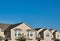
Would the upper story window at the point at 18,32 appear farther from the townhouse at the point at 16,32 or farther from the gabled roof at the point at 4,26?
the gabled roof at the point at 4,26

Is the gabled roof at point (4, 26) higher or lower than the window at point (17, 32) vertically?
higher

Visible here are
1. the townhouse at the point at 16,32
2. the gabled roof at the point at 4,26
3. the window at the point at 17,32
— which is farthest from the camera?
the gabled roof at the point at 4,26

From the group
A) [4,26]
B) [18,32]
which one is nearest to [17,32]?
[18,32]

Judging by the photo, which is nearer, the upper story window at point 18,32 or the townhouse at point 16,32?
the townhouse at point 16,32

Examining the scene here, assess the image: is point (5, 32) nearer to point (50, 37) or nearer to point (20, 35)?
point (20, 35)

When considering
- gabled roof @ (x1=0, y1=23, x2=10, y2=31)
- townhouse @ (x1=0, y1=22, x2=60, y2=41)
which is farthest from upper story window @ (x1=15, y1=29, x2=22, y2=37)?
gabled roof @ (x1=0, y1=23, x2=10, y2=31)

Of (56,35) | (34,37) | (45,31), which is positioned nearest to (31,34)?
(34,37)

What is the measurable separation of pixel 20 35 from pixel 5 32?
13.4ft

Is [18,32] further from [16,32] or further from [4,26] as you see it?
[4,26]

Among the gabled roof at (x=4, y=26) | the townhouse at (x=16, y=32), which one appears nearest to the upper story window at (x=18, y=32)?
the townhouse at (x=16, y=32)

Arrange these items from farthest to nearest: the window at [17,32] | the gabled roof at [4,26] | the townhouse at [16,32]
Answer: the gabled roof at [4,26]
the window at [17,32]
the townhouse at [16,32]

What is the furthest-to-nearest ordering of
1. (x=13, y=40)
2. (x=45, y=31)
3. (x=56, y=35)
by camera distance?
(x=56, y=35), (x=45, y=31), (x=13, y=40)

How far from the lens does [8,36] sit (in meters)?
58.2

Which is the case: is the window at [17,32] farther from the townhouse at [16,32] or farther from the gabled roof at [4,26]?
the gabled roof at [4,26]
